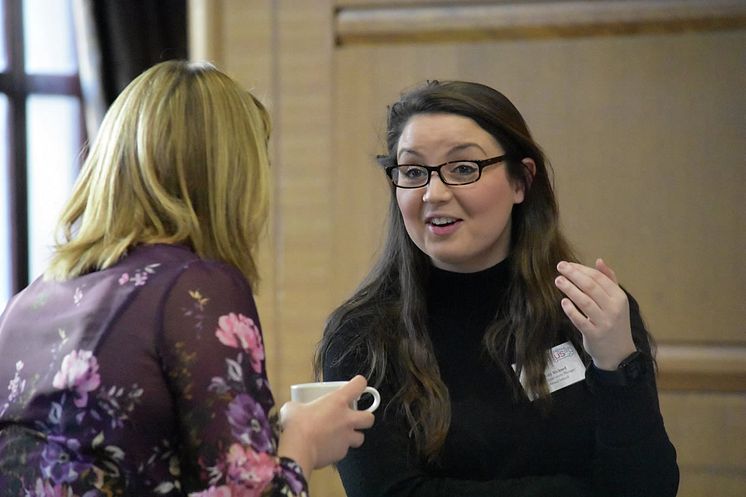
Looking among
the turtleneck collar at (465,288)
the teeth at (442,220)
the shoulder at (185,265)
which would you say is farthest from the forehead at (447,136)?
the shoulder at (185,265)

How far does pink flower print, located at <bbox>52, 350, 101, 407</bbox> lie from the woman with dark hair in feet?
1.89

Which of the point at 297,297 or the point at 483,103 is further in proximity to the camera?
the point at 297,297

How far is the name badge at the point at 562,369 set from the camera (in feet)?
5.54

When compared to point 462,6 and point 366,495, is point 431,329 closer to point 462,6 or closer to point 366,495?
point 366,495

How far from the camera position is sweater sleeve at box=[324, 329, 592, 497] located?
5.13 feet

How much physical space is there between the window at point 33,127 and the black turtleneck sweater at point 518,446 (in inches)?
62.8

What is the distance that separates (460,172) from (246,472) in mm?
807

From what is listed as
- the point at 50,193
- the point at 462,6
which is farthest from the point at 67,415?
the point at 50,193

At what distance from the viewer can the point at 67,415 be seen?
3.83 ft

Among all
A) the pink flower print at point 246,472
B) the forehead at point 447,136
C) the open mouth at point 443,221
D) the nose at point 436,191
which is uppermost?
the forehead at point 447,136

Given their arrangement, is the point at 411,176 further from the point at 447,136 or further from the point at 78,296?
the point at 78,296

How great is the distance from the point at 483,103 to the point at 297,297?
1.18 m

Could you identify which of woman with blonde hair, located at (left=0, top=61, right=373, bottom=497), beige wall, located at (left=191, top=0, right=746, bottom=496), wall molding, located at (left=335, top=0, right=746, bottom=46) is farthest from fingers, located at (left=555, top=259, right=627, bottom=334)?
wall molding, located at (left=335, top=0, right=746, bottom=46)

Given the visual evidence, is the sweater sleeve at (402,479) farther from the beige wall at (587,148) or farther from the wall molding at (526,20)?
the wall molding at (526,20)
